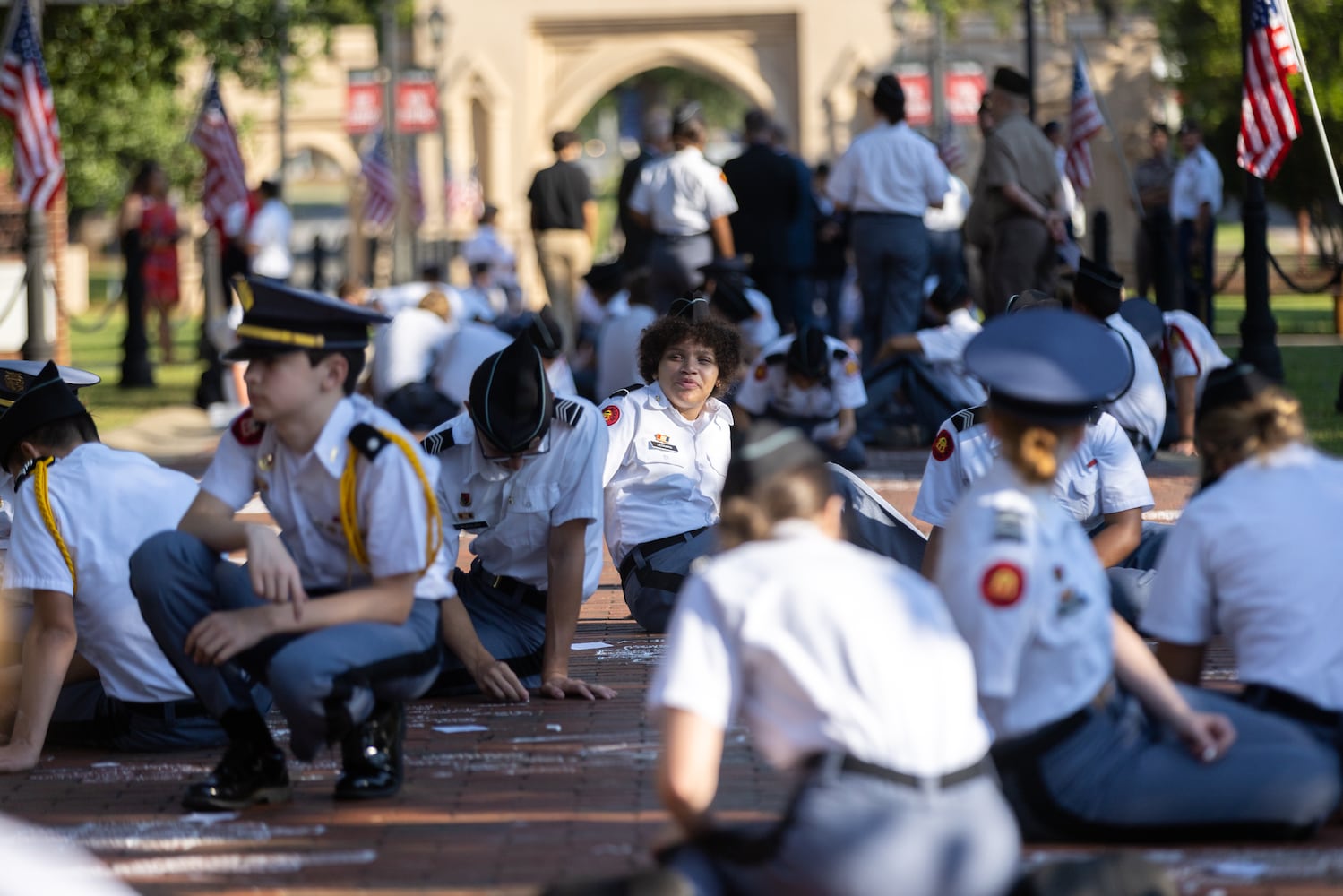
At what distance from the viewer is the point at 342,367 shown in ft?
17.0

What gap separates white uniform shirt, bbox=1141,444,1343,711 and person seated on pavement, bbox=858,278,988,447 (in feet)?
27.0

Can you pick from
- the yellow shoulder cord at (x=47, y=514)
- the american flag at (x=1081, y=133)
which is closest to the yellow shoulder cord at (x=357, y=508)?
the yellow shoulder cord at (x=47, y=514)

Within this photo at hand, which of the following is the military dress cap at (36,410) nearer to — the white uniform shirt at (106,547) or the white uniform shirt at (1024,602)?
the white uniform shirt at (106,547)

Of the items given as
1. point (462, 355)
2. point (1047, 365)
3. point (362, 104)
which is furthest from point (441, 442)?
point (362, 104)

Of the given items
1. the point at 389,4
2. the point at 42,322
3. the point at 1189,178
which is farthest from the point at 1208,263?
the point at 389,4

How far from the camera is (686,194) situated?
14719 millimetres

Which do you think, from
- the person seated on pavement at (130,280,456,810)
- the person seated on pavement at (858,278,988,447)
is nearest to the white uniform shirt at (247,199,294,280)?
the person seated on pavement at (858,278,988,447)

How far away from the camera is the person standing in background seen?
18.8 m

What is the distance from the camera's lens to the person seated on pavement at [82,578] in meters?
5.65

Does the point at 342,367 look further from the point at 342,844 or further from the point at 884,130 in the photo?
the point at 884,130

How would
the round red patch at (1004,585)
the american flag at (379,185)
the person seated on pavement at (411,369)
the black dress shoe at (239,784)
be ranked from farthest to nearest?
the american flag at (379,185)
the person seated on pavement at (411,369)
the black dress shoe at (239,784)
the round red patch at (1004,585)

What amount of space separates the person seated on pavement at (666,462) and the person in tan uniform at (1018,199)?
5869 mm

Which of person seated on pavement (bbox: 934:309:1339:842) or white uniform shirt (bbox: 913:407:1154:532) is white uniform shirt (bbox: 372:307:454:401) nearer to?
white uniform shirt (bbox: 913:407:1154:532)

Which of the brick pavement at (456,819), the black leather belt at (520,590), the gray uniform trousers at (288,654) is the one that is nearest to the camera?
the brick pavement at (456,819)
